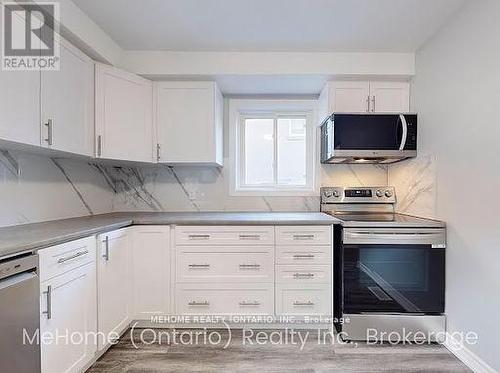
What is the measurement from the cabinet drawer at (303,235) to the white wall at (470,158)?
2.76 ft

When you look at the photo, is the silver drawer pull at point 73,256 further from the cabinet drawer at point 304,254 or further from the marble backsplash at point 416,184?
the marble backsplash at point 416,184

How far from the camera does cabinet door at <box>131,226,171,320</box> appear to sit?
8.21 ft

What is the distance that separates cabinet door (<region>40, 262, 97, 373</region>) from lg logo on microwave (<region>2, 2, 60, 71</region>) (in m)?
1.15

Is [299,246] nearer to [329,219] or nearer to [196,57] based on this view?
[329,219]

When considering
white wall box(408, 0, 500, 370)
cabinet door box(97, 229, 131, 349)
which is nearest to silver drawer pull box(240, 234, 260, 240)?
cabinet door box(97, 229, 131, 349)

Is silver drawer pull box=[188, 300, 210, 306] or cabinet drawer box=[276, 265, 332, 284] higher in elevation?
cabinet drawer box=[276, 265, 332, 284]

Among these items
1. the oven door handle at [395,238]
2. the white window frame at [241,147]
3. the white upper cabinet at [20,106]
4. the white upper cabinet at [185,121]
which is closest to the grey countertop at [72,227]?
the oven door handle at [395,238]

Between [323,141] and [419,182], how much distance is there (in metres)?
0.90

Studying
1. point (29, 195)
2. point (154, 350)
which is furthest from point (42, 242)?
point (154, 350)

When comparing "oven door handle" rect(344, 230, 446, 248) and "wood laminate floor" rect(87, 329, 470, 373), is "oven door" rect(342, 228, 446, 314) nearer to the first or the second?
"oven door handle" rect(344, 230, 446, 248)

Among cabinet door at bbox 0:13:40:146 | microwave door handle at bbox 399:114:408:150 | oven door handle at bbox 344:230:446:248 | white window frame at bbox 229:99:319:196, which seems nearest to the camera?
cabinet door at bbox 0:13:40:146

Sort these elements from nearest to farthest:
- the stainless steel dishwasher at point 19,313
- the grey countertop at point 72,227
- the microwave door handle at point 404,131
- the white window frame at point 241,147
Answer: the stainless steel dishwasher at point 19,313 → the grey countertop at point 72,227 → the microwave door handle at point 404,131 → the white window frame at point 241,147

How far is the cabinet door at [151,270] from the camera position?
2.50 metres

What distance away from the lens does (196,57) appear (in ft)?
8.80
